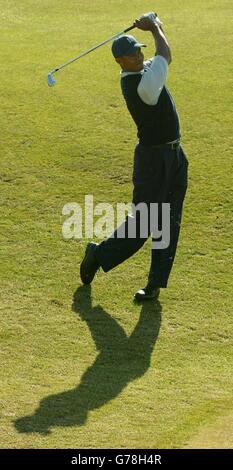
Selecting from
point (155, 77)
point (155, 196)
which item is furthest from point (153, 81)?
point (155, 196)

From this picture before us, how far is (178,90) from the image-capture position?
1173 centimetres

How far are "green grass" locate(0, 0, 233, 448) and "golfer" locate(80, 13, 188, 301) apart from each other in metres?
0.30

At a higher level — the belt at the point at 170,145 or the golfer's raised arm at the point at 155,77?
the golfer's raised arm at the point at 155,77

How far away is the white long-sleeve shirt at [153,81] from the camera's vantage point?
7.44 metres

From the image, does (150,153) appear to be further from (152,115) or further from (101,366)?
(101,366)

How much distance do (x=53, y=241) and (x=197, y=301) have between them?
163 centimetres

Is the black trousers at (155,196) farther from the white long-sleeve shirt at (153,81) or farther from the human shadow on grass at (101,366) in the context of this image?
the white long-sleeve shirt at (153,81)

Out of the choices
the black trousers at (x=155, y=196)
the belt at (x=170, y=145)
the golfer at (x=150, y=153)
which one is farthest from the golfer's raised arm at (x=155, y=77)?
the black trousers at (x=155, y=196)

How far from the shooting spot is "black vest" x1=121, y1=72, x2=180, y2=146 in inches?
301

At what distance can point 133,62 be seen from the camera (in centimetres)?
761

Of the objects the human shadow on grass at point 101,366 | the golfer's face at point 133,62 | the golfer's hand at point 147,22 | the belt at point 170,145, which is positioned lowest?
the human shadow on grass at point 101,366

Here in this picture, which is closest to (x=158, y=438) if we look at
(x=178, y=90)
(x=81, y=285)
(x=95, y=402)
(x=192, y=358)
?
(x=95, y=402)

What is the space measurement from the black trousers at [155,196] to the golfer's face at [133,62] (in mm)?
651

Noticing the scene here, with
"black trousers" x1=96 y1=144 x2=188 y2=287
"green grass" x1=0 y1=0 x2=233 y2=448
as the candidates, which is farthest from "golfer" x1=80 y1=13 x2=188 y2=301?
"green grass" x1=0 y1=0 x2=233 y2=448
